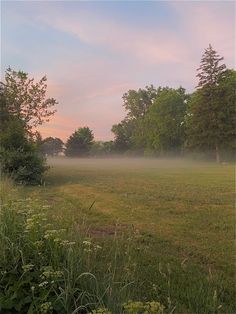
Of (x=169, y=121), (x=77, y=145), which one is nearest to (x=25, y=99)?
(x=169, y=121)

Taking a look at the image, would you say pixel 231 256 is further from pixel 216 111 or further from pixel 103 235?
pixel 216 111

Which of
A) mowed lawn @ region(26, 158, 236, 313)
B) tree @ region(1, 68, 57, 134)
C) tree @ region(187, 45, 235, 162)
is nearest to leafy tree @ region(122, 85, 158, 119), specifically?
tree @ region(187, 45, 235, 162)

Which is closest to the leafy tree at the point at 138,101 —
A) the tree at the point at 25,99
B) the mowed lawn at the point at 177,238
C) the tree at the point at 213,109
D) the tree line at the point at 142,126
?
the tree line at the point at 142,126

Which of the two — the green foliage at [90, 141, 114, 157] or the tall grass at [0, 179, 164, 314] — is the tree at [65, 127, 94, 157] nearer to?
the green foliage at [90, 141, 114, 157]

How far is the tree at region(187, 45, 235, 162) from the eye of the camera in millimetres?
61375

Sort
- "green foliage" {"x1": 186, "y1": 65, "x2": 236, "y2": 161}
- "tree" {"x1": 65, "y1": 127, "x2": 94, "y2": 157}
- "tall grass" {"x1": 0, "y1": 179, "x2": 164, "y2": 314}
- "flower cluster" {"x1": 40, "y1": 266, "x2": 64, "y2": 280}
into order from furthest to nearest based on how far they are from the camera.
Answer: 1. "tree" {"x1": 65, "y1": 127, "x2": 94, "y2": 157}
2. "green foliage" {"x1": 186, "y1": 65, "x2": 236, "y2": 161}
3. "flower cluster" {"x1": 40, "y1": 266, "x2": 64, "y2": 280}
4. "tall grass" {"x1": 0, "y1": 179, "x2": 164, "y2": 314}

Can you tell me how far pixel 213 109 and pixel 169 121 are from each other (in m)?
22.3

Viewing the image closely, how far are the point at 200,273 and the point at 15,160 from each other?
18.8 m

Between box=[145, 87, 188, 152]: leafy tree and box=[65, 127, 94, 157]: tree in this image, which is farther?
box=[65, 127, 94, 157]: tree

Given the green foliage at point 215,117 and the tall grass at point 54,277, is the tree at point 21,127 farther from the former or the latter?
the green foliage at point 215,117

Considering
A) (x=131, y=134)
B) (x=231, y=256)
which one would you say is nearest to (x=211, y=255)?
(x=231, y=256)

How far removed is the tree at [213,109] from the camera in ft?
201

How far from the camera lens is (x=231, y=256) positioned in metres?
7.16

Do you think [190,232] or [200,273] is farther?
[190,232]
